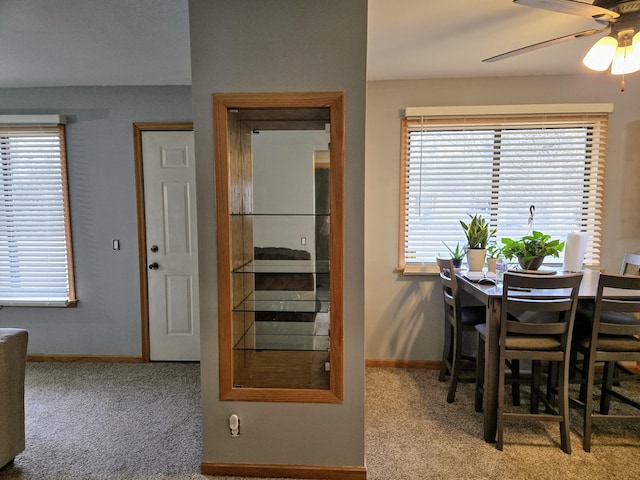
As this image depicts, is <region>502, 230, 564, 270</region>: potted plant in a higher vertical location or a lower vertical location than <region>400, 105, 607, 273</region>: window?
lower

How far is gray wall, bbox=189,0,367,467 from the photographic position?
1729 mm

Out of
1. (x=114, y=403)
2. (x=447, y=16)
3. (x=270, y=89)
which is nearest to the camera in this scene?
(x=270, y=89)

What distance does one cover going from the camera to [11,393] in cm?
194

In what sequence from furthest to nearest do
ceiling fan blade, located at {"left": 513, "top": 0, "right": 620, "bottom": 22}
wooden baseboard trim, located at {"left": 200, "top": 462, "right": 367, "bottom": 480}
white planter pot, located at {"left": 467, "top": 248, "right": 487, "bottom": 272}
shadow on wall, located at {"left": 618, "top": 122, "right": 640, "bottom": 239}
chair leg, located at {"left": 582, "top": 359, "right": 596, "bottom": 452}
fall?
shadow on wall, located at {"left": 618, "top": 122, "right": 640, "bottom": 239} < white planter pot, located at {"left": 467, "top": 248, "right": 487, "bottom": 272} < chair leg, located at {"left": 582, "top": 359, "right": 596, "bottom": 452} < wooden baseboard trim, located at {"left": 200, "top": 462, "right": 367, "bottom": 480} < ceiling fan blade, located at {"left": 513, "top": 0, "right": 620, "bottom": 22}

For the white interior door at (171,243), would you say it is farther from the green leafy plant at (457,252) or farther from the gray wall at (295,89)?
the green leafy plant at (457,252)

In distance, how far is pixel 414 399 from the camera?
2.68 metres

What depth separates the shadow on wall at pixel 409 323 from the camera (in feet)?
10.5

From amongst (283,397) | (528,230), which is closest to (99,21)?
(283,397)

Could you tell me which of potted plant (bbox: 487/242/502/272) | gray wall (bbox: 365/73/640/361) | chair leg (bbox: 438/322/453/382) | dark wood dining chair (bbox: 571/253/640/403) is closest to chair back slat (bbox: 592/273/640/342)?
dark wood dining chair (bbox: 571/253/640/403)

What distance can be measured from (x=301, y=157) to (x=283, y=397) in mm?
1252

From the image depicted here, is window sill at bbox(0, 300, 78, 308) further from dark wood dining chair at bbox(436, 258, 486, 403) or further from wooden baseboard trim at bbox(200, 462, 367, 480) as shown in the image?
dark wood dining chair at bbox(436, 258, 486, 403)

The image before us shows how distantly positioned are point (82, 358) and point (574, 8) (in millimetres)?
4314

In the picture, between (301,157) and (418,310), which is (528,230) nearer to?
(418,310)

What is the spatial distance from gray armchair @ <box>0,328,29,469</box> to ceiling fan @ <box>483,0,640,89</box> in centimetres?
297
